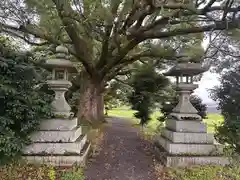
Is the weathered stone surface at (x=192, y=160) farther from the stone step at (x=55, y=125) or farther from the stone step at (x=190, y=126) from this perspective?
the stone step at (x=55, y=125)

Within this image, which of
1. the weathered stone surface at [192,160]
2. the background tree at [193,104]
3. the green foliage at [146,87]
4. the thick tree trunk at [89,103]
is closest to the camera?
the weathered stone surface at [192,160]

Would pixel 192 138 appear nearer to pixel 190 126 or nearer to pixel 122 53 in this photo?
pixel 190 126

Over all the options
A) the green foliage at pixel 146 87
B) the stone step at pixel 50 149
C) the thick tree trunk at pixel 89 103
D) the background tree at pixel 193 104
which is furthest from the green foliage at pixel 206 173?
the green foliage at pixel 146 87

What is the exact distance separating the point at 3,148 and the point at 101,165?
2.32 metres

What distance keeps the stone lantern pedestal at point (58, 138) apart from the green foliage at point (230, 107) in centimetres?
363

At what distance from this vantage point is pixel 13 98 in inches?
218

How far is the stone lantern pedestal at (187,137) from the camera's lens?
6.27 meters

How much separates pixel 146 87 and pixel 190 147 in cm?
779

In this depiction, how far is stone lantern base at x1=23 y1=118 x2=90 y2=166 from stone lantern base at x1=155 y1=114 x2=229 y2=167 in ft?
7.19

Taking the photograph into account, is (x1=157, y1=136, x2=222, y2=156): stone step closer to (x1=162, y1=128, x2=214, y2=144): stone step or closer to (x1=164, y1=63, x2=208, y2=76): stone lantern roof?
(x1=162, y1=128, x2=214, y2=144): stone step

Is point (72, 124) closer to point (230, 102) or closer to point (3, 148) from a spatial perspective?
point (3, 148)

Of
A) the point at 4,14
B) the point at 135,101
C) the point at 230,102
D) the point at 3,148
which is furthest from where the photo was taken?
the point at 135,101

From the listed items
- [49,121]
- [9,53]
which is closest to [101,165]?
[49,121]

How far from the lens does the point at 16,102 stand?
550cm
